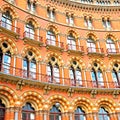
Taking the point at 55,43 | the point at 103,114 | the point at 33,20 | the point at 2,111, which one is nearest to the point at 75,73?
the point at 55,43

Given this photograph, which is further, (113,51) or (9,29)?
(113,51)

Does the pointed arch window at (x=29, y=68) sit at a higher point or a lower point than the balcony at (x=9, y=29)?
lower

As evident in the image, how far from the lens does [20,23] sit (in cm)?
1941

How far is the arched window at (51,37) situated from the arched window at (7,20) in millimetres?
3985

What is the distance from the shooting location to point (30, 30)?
20250 millimetres

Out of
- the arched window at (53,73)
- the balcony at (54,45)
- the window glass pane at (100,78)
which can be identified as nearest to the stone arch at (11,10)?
the balcony at (54,45)

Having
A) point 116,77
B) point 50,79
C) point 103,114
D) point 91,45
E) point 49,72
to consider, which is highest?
point 91,45

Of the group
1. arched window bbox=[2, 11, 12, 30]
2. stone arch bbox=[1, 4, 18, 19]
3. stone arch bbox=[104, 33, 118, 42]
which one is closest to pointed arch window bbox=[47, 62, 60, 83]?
arched window bbox=[2, 11, 12, 30]

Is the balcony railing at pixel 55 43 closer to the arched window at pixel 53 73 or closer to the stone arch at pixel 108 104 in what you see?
the arched window at pixel 53 73

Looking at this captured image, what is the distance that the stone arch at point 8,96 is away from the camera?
50.8 ft

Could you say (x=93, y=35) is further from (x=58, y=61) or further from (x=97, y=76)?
(x=58, y=61)

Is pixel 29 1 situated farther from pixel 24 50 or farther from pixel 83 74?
pixel 83 74

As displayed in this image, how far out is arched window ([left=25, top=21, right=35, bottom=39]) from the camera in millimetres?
19531

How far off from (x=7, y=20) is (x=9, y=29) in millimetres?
1136
